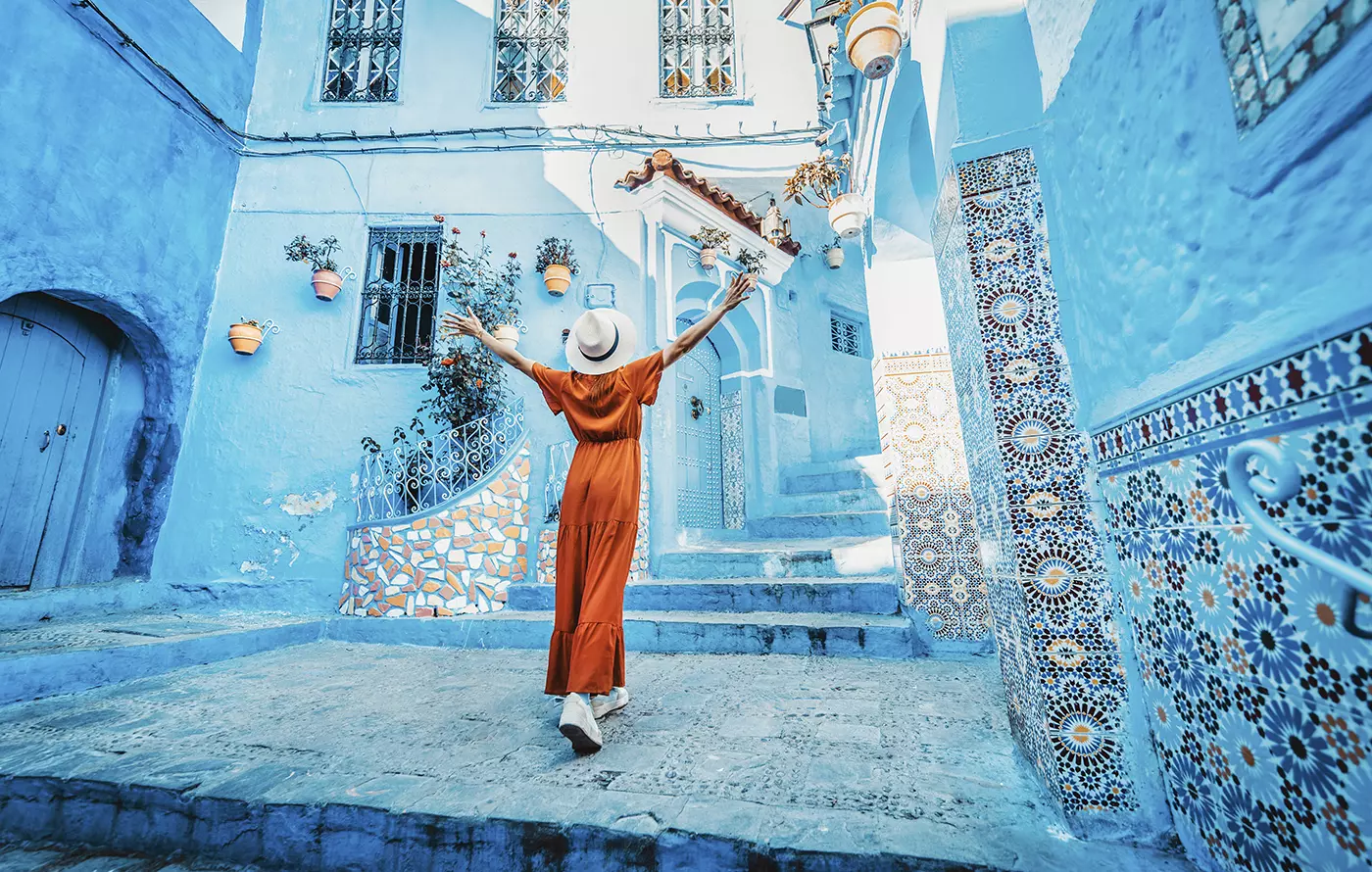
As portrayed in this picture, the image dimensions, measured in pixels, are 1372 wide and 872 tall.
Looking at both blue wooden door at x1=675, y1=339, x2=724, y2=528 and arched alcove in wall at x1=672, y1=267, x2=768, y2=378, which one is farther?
arched alcove in wall at x1=672, y1=267, x2=768, y2=378

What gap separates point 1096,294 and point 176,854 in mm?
3251

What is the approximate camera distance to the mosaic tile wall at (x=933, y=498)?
3.55 metres

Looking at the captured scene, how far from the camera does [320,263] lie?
21.7 ft

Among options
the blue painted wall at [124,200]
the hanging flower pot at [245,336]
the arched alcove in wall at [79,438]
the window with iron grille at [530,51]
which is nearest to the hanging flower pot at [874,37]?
the window with iron grille at [530,51]

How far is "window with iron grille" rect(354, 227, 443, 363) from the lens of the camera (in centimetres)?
676

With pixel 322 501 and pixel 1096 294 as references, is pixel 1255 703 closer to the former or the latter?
pixel 1096 294

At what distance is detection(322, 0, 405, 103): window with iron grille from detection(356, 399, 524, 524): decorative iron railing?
200 inches

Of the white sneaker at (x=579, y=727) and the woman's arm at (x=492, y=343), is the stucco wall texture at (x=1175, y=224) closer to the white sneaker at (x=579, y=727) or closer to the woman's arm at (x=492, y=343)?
the white sneaker at (x=579, y=727)

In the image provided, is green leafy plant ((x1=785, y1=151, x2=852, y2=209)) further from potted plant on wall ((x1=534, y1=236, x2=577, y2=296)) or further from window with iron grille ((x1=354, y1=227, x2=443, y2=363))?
window with iron grille ((x1=354, y1=227, x2=443, y2=363))

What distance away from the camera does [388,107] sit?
7523mm

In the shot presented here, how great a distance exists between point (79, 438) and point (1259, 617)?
29.0ft

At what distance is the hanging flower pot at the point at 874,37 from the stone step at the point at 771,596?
10.5 ft

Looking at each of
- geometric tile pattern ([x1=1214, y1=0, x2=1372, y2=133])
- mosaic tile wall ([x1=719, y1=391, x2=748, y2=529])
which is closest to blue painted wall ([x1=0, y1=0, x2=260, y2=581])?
mosaic tile wall ([x1=719, y1=391, x2=748, y2=529])

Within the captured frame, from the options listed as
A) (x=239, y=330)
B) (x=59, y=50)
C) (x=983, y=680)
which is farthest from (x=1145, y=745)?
(x=59, y=50)
